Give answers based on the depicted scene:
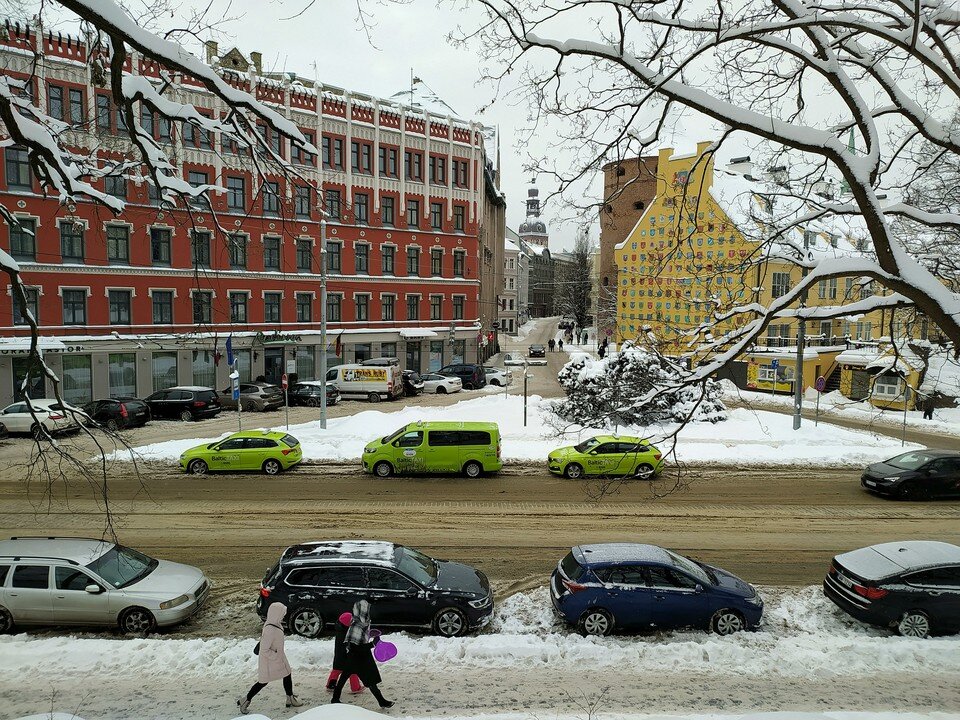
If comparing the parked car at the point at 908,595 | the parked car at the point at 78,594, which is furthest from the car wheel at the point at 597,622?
the parked car at the point at 78,594

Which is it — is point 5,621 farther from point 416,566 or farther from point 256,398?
point 256,398

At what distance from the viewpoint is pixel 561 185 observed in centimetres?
808

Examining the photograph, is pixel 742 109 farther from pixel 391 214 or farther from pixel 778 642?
pixel 391 214

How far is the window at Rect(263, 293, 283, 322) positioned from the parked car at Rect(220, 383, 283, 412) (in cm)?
758

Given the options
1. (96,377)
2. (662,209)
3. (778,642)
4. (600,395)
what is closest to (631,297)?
(662,209)

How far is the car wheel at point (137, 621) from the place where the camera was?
9.98 metres

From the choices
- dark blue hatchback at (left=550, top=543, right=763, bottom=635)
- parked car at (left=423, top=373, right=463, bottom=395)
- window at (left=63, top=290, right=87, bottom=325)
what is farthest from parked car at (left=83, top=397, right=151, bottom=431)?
dark blue hatchback at (left=550, top=543, right=763, bottom=635)

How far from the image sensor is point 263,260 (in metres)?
39.1

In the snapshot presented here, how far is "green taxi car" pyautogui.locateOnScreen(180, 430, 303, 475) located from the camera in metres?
20.2

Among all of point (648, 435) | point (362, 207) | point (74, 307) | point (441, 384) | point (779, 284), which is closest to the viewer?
point (648, 435)

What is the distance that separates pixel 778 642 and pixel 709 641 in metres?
1.06

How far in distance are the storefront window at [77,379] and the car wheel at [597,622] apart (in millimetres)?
30972

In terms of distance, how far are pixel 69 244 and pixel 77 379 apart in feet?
22.9

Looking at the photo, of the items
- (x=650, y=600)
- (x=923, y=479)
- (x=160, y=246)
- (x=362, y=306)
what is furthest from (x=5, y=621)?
(x=362, y=306)
